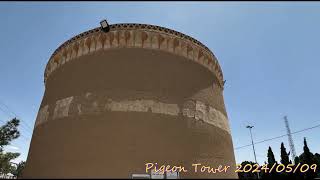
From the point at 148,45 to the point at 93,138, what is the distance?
4225 mm

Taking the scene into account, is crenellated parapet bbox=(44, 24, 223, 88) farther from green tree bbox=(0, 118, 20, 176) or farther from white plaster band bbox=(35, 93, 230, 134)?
green tree bbox=(0, 118, 20, 176)

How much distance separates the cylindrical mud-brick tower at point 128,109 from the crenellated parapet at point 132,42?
0.13 ft

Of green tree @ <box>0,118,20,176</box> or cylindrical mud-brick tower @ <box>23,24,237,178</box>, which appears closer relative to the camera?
cylindrical mud-brick tower @ <box>23,24,237,178</box>

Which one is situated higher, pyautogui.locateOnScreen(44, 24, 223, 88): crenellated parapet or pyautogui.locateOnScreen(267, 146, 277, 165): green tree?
pyautogui.locateOnScreen(44, 24, 223, 88): crenellated parapet

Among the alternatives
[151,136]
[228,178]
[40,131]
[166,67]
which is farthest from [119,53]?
[228,178]

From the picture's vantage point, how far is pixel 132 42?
10539mm

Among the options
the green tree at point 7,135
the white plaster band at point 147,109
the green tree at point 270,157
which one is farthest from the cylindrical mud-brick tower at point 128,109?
the green tree at point 270,157

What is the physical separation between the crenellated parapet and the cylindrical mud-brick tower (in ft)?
0.13

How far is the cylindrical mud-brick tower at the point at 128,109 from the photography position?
868 centimetres

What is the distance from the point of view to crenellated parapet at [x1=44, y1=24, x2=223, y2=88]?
10.6m

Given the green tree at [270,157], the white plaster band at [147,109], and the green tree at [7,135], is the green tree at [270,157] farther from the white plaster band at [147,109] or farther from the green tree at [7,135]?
the green tree at [7,135]

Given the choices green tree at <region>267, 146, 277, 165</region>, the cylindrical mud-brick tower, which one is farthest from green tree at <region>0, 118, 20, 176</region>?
green tree at <region>267, 146, 277, 165</region>

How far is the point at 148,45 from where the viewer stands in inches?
417

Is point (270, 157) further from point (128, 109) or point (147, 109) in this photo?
point (128, 109)
